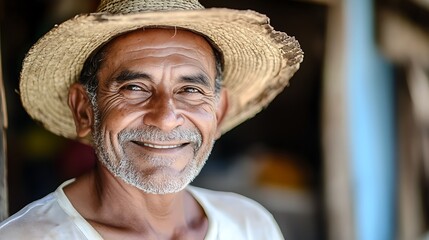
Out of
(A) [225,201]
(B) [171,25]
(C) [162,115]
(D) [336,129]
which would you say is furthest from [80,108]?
(D) [336,129]

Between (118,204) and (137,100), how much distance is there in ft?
1.23

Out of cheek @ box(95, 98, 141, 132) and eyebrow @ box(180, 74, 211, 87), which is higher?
eyebrow @ box(180, 74, 211, 87)

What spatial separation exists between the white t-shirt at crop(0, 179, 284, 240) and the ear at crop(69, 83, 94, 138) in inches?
7.8

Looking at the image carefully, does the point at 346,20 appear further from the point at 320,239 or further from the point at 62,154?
the point at 62,154

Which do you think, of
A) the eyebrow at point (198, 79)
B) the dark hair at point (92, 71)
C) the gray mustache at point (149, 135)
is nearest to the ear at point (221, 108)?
the dark hair at point (92, 71)

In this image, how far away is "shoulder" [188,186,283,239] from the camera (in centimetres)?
294

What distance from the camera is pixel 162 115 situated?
2.54 meters

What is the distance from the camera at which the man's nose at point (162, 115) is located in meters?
2.54

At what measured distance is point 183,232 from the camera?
112 inches

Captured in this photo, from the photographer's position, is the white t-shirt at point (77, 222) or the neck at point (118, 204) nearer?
the white t-shirt at point (77, 222)

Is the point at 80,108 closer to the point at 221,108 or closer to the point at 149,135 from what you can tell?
the point at 149,135

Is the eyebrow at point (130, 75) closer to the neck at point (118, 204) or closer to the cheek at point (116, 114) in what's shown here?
the cheek at point (116, 114)

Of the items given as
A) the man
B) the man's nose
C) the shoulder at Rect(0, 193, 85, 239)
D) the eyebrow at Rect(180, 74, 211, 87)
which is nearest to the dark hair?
the man

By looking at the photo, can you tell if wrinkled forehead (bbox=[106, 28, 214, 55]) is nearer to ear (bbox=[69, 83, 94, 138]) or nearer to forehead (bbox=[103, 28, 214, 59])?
forehead (bbox=[103, 28, 214, 59])
